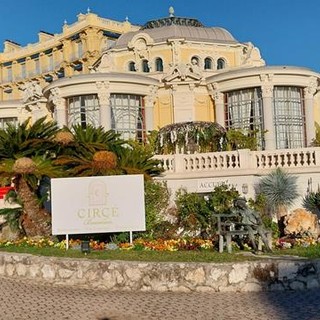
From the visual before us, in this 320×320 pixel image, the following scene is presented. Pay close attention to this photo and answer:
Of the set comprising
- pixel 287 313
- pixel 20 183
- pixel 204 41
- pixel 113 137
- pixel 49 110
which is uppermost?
pixel 204 41

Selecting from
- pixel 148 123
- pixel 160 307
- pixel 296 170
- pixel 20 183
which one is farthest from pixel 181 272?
pixel 148 123

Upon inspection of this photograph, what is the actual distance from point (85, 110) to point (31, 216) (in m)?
13.8

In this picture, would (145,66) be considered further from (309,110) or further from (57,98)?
(309,110)

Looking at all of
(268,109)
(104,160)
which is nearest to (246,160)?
(104,160)

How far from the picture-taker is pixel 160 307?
10.7m

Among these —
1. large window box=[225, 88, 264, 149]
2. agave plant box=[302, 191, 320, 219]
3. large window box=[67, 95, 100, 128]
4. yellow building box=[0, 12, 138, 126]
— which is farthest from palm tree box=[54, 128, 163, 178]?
yellow building box=[0, 12, 138, 126]

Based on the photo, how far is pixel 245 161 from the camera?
2009 cm

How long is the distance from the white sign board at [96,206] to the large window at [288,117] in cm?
1656

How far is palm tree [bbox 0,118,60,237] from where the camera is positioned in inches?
679

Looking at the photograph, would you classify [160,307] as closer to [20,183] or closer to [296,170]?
[20,183]

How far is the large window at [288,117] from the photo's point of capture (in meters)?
30.9

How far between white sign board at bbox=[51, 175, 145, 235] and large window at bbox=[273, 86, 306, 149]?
54.3 feet

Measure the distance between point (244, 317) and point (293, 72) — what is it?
22.6 m

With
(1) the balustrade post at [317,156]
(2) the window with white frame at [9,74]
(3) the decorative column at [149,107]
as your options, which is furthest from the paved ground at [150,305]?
(2) the window with white frame at [9,74]
